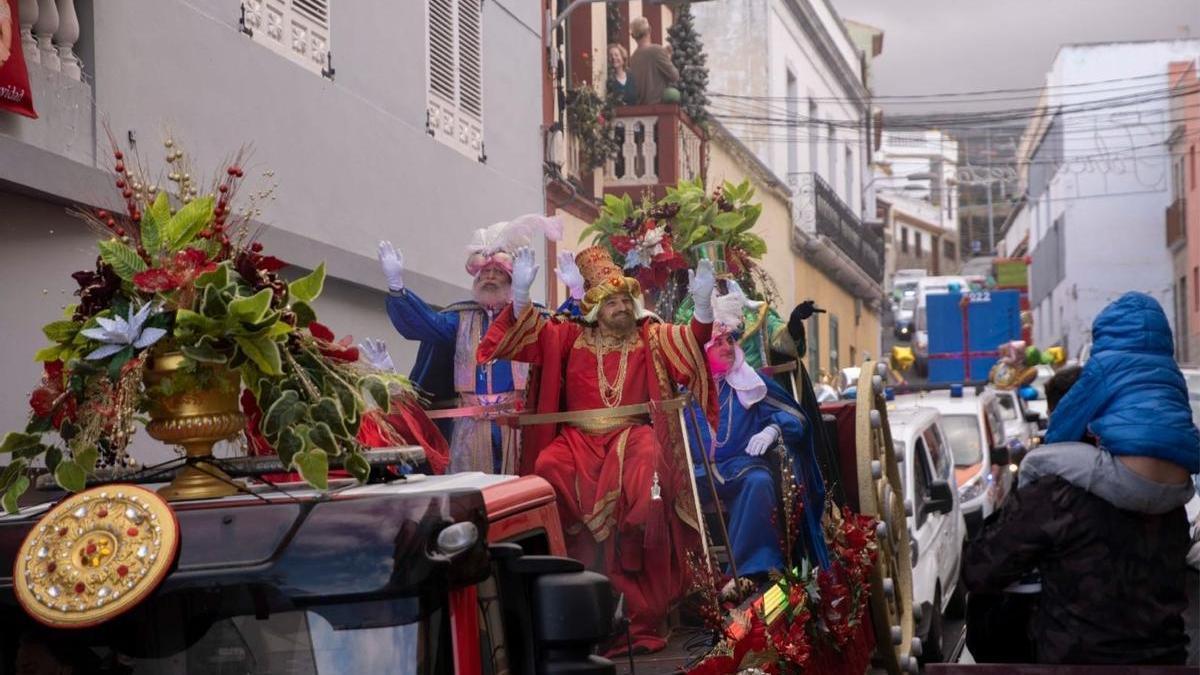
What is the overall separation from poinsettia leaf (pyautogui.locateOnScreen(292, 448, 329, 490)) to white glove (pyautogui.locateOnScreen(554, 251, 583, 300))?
3.81 metres

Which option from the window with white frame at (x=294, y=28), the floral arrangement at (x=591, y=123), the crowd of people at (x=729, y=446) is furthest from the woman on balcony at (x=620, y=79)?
the crowd of people at (x=729, y=446)

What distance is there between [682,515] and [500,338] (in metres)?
1.11

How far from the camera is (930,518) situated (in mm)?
13773

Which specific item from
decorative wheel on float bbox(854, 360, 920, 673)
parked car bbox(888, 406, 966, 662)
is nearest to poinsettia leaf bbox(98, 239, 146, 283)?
decorative wheel on float bbox(854, 360, 920, 673)

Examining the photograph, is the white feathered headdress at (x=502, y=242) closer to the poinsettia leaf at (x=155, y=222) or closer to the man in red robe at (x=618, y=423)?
the man in red robe at (x=618, y=423)

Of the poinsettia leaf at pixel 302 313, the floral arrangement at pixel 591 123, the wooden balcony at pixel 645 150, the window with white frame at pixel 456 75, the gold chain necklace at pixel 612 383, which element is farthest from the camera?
the wooden balcony at pixel 645 150

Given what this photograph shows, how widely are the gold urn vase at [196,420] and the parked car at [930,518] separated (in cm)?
771

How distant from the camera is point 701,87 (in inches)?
995

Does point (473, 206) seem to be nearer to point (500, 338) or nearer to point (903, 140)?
point (500, 338)

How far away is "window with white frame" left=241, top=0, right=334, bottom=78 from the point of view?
40.5 ft

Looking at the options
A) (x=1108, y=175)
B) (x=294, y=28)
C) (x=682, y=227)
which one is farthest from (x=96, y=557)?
(x=1108, y=175)

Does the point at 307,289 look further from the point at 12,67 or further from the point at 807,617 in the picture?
the point at 12,67

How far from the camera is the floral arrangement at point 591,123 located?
21.6 metres

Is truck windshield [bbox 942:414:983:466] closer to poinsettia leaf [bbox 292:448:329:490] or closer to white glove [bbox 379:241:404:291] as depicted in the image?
white glove [bbox 379:241:404:291]
